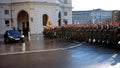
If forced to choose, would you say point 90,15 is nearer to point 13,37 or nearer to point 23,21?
point 23,21

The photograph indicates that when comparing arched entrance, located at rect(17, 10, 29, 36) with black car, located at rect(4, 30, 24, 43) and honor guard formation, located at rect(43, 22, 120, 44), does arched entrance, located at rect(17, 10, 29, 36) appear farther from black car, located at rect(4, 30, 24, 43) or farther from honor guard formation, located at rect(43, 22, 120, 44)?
black car, located at rect(4, 30, 24, 43)

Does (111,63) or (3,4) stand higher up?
(3,4)

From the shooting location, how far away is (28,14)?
62750 millimetres

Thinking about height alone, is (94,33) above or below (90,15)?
below

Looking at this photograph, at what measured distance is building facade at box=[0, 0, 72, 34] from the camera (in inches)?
2457

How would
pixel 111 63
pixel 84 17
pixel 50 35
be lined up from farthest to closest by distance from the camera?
pixel 84 17, pixel 50 35, pixel 111 63

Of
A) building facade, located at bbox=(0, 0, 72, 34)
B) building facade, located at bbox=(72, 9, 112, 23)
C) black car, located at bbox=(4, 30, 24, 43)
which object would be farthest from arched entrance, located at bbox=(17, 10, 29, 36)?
building facade, located at bbox=(72, 9, 112, 23)

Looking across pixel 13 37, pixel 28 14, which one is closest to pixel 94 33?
pixel 13 37

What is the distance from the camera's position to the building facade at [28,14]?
62406 mm

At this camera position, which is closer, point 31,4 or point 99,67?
point 99,67

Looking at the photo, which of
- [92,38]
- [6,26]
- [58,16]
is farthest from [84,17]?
[92,38]

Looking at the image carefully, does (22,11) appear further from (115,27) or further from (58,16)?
(115,27)

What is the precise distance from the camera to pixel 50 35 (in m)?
43.8

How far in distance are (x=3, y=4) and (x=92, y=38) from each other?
4209cm
